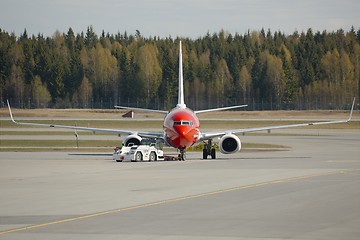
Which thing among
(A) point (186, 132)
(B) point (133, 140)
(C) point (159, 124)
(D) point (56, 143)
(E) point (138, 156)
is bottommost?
(E) point (138, 156)

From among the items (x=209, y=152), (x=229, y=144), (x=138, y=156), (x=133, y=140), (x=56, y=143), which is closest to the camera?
(x=138, y=156)

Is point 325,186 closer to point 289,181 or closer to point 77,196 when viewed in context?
point 289,181

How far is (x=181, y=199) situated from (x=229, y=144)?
102 feet

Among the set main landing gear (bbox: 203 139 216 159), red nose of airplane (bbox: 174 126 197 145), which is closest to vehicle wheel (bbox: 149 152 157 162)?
red nose of airplane (bbox: 174 126 197 145)

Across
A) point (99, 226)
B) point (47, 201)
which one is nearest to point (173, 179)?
point (47, 201)

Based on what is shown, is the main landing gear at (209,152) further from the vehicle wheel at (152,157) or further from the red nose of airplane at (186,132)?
the vehicle wheel at (152,157)

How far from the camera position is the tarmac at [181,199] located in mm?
26078

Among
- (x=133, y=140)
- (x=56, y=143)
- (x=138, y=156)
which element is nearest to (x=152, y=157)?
(x=138, y=156)

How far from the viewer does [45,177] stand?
150 ft

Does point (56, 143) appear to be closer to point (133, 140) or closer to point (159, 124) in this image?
point (133, 140)

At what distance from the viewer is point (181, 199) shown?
34.6 m

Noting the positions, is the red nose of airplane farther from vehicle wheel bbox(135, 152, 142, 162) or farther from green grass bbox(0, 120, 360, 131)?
green grass bbox(0, 120, 360, 131)

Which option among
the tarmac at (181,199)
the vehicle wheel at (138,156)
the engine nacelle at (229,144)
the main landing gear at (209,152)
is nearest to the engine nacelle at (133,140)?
the vehicle wheel at (138,156)

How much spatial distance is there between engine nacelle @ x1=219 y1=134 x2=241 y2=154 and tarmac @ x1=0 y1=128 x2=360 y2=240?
4816 millimetres
